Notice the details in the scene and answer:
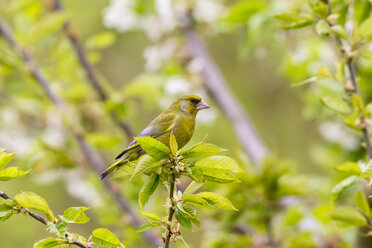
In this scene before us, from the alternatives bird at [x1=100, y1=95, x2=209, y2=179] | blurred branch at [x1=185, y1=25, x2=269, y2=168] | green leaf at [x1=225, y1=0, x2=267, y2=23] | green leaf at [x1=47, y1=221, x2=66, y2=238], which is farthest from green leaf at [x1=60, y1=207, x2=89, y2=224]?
blurred branch at [x1=185, y1=25, x2=269, y2=168]

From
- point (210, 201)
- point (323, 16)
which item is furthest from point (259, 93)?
point (210, 201)

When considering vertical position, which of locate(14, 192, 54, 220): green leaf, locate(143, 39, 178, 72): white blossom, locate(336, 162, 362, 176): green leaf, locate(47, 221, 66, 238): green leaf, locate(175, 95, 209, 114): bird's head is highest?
locate(143, 39, 178, 72): white blossom

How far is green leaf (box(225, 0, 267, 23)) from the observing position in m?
3.07

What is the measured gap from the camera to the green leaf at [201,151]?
1.31 metres

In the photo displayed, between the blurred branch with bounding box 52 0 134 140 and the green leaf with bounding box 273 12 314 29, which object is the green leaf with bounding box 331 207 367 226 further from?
the blurred branch with bounding box 52 0 134 140

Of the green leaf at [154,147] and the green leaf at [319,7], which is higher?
the green leaf at [319,7]

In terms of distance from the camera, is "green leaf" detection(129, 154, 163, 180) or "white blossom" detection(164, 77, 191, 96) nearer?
"green leaf" detection(129, 154, 163, 180)

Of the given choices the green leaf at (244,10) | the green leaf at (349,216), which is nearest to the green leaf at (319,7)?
the green leaf at (349,216)

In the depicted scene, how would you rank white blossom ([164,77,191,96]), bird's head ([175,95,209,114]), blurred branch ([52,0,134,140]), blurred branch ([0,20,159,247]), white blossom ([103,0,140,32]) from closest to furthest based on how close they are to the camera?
bird's head ([175,95,209,114]) < blurred branch ([0,20,159,247]) < blurred branch ([52,0,134,140]) < white blossom ([164,77,191,96]) < white blossom ([103,0,140,32])

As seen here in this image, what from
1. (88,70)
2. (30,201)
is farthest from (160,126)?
(88,70)

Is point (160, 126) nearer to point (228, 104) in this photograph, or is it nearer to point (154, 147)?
point (154, 147)

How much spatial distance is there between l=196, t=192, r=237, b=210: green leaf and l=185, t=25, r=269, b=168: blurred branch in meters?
2.06

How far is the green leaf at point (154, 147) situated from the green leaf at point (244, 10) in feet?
6.30

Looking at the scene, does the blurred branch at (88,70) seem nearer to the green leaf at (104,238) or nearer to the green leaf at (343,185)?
the green leaf at (343,185)
